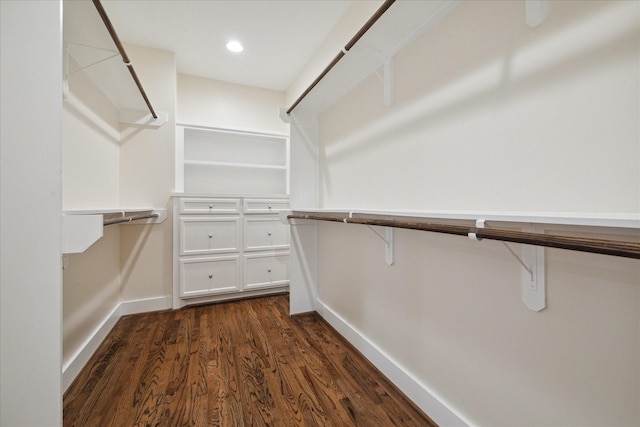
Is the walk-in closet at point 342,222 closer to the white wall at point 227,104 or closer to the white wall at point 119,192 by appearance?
the white wall at point 119,192

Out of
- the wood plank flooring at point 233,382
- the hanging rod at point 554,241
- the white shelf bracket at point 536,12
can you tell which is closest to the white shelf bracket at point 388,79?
the white shelf bracket at point 536,12

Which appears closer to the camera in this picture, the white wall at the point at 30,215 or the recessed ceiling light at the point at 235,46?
the white wall at the point at 30,215

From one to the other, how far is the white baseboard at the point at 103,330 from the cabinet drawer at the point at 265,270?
0.76m

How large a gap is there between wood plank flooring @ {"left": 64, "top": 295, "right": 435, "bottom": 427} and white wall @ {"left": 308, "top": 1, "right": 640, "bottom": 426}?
0.27m

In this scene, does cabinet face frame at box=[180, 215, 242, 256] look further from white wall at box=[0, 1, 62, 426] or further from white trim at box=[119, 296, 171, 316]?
white wall at box=[0, 1, 62, 426]

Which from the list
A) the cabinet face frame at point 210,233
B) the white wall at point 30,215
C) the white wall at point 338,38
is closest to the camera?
the white wall at point 30,215

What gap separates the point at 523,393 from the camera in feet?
2.83

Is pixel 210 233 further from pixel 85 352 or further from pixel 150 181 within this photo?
pixel 85 352

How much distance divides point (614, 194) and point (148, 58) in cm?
321

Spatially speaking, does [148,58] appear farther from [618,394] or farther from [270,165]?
[618,394]

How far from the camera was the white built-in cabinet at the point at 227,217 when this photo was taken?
2.51m

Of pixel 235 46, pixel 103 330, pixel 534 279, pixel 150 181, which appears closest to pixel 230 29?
pixel 235 46

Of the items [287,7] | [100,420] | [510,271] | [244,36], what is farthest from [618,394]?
[244,36]

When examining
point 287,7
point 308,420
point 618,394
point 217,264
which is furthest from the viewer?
point 217,264
